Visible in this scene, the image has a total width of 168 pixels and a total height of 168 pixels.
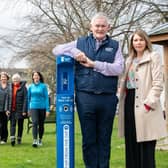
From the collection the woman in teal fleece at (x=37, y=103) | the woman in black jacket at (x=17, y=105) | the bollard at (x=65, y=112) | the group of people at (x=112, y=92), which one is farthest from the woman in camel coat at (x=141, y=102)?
the woman in black jacket at (x=17, y=105)

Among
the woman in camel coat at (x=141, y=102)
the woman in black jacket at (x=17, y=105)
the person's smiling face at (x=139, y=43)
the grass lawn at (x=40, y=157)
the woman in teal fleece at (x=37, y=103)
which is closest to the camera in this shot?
the woman in camel coat at (x=141, y=102)

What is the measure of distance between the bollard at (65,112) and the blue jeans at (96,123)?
0.49 ft

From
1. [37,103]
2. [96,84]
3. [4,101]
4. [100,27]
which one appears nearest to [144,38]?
[100,27]

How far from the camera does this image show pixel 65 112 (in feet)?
18.2

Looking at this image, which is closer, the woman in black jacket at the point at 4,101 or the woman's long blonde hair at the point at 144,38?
the woman's long blonde hair at the point at 144,38

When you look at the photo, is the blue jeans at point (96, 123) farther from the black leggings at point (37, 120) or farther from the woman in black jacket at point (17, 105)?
the woman in black jacket at point (17, 105)

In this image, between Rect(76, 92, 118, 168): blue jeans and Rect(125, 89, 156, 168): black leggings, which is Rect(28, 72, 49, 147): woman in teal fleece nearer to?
Rect(125, 89, 156, 168): black leggings

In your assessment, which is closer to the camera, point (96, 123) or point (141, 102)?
point (96, 123)

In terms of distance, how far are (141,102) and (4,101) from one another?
7.60 metres

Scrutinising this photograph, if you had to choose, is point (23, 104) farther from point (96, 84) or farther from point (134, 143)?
point (96, 84)

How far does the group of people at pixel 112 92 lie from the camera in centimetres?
554

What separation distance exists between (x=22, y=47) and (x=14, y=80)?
23.8 meters

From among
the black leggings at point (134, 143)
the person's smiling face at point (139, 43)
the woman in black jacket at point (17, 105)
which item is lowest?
the black leggings at point (134, 143)

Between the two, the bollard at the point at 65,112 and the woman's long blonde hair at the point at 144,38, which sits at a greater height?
the woman's long blonde hair at the point at 144,38
